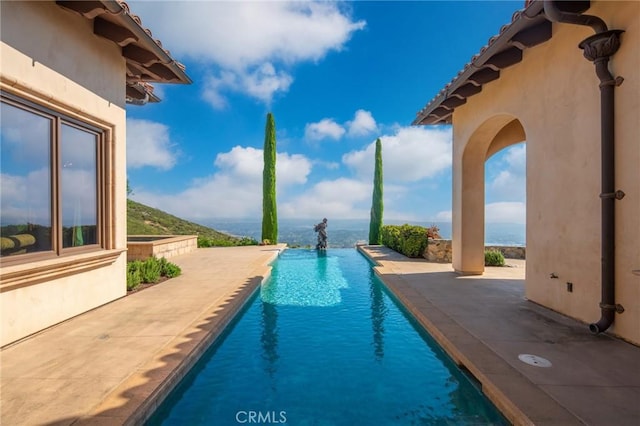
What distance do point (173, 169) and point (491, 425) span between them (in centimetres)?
4408

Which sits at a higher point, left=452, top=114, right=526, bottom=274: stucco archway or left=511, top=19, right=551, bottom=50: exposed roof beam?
left=511, top=19, right=551, bottom=50: exposed roof beam

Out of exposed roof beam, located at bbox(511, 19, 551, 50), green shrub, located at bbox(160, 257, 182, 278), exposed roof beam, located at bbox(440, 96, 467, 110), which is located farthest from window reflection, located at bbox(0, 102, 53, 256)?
exposed roof beam, located at bbox(440, 96, 467, 110)

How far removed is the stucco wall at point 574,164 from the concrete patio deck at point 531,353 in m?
0.59

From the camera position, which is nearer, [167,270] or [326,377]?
[326,377]

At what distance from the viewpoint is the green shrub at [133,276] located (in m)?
7.38

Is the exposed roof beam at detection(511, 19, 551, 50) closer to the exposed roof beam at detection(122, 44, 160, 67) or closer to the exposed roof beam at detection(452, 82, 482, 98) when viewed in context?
the exposed roof beam at detection(452, 82, 482, 98)

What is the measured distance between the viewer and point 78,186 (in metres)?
5.80

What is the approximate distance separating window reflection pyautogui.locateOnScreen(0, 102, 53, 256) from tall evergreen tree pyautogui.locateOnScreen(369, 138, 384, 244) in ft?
58.3

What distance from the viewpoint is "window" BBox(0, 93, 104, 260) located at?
14.8 feet

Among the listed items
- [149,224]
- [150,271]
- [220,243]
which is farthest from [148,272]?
[149,224]

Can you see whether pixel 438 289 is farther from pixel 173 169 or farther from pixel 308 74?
pixel 173 169

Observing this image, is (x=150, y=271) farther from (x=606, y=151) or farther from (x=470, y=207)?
(x=606, y=151)

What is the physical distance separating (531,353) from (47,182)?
762cm

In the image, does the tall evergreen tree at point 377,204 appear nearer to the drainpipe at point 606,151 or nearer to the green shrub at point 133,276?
the green shrub at point 133,276
